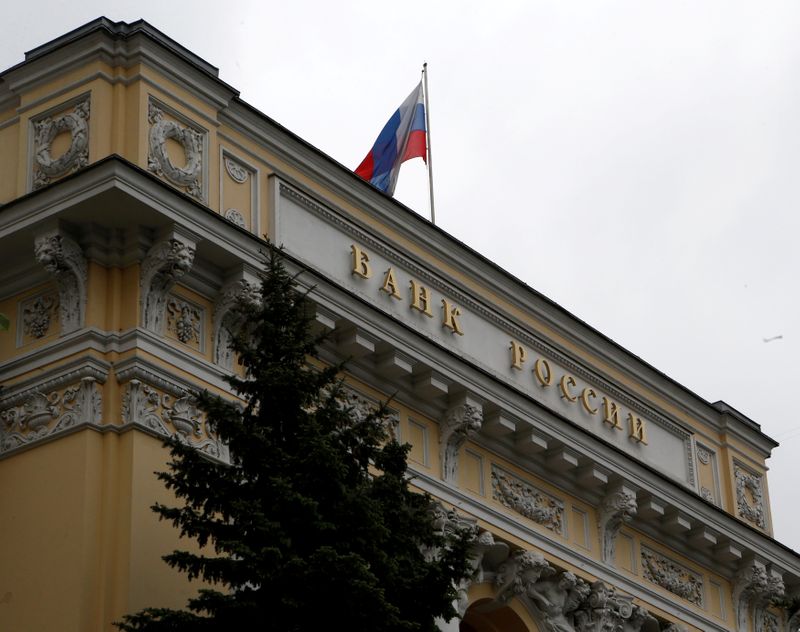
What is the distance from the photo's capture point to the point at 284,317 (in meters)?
19.8

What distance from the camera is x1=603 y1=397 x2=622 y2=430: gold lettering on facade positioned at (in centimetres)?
2980

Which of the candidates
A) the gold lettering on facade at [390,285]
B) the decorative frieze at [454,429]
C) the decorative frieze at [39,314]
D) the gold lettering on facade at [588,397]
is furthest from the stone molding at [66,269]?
the gold lettering on facade at [588,397]

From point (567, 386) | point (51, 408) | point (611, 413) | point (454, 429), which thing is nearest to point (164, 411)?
point (51, 408)

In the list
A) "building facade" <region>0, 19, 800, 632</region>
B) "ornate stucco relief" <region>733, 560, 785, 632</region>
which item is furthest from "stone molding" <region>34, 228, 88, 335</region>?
"ornate stucco relief" <region>733, 560, 785, 632</region>

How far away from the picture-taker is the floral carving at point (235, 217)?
24000 mm

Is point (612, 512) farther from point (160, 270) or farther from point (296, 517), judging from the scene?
point (296, 517)

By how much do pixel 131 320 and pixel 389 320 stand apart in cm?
400

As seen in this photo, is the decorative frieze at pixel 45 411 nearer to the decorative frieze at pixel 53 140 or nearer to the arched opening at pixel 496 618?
the decorative frieze at pixel 53 140

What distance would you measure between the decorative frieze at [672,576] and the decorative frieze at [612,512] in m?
1.02

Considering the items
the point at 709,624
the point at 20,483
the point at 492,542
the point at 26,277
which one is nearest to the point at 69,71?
the point at 26,277

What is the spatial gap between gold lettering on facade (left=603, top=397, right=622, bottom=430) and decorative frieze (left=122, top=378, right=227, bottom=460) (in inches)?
337

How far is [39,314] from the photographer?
22812 millimetres

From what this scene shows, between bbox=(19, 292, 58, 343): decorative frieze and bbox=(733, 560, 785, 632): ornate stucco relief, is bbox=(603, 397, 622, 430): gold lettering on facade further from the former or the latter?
bbox=(19, 292, 58, 343): decorative frieze

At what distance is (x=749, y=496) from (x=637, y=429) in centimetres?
349
